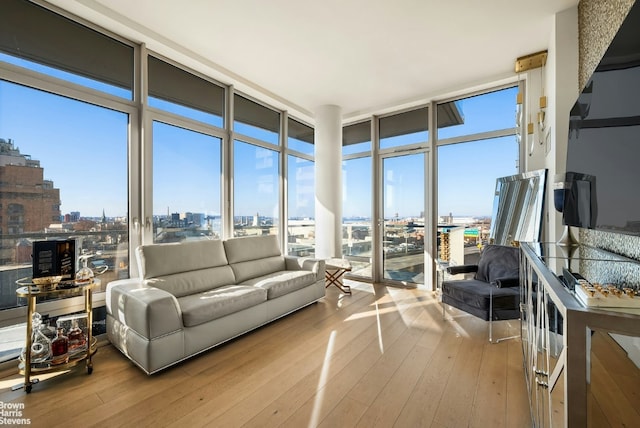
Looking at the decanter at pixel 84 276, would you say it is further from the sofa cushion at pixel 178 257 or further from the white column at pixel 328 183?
Result: the white column at pixel 328 183

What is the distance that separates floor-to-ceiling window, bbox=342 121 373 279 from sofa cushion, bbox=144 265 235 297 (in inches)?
102

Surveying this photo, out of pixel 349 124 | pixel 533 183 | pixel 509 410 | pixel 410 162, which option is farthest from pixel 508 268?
pixel 349 124

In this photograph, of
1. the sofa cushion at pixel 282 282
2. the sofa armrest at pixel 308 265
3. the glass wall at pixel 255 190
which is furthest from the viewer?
the glass wall at pixel 255 190

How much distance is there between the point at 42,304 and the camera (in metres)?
2.29

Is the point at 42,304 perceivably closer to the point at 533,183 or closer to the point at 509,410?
the point at 509,410

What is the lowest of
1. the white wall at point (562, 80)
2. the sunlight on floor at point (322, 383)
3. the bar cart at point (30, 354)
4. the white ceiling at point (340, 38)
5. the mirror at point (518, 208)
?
the sunlight on floor at point (322, 383)

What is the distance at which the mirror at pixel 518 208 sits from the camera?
2.78 metres

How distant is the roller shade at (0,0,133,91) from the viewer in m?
2.17

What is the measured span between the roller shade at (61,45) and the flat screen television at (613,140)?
12.2 feet

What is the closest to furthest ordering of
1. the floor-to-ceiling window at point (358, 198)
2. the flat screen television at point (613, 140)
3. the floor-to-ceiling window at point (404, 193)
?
the flat screen television at point (613, 140) → the floor-to-ceiling window at point (404, 193) → the floor-to-ceiling window at point (358, 198)

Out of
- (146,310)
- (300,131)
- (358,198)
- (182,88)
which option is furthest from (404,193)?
(146,310)

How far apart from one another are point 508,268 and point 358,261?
2623mm

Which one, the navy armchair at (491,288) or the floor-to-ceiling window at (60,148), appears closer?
the floor-to-ceiling window at (60,148)

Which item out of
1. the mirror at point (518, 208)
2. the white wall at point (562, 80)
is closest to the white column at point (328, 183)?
the mirror at point (518, 208)
